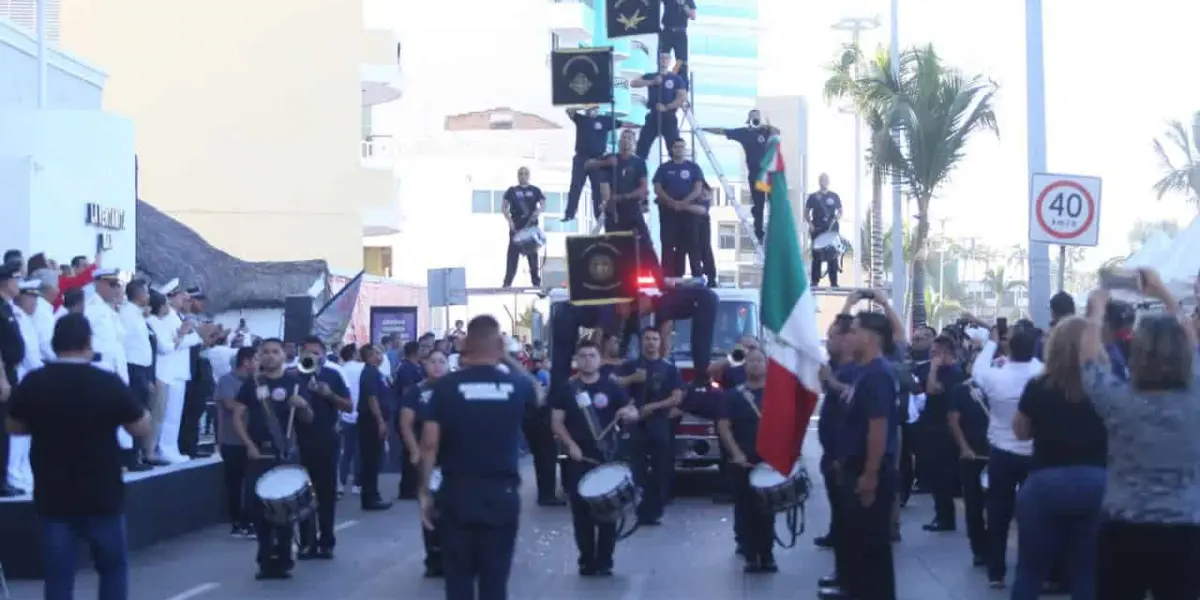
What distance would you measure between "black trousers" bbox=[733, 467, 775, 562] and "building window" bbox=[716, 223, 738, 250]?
2530 inches

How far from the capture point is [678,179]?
19.2 metres

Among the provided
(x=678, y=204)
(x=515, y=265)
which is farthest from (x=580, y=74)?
(x=515, y=265)

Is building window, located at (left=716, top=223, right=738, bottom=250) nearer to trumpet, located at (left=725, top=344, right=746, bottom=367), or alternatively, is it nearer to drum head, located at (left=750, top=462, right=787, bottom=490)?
trumpet, located at (left=725, top=344, right=746, bottom=367)

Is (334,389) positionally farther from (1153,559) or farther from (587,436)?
(1153,559)

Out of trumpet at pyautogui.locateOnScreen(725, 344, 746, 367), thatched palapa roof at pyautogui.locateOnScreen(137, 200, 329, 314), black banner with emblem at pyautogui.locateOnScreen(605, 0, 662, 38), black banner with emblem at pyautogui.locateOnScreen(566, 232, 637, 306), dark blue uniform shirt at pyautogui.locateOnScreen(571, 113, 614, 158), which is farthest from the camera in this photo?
thatched palapa roof at pyautogui.locateOnScreen(137, 200, 329, 314)

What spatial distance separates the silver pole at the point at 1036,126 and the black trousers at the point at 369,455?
7.80 meters

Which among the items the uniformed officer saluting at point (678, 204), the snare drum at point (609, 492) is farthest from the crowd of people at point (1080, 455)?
the uniformed officer saluting at point (678, 204)

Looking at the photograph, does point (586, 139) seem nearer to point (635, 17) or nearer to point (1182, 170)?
point (635, 17)

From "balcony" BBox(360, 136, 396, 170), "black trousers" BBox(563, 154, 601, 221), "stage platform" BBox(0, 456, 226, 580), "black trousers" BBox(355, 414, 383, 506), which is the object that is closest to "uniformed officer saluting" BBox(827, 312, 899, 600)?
"stage platform" BBox(0, 456, 226, 580)

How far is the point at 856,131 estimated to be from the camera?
48.6m

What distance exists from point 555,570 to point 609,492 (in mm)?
1533

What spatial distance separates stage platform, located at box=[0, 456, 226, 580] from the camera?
1446 cm

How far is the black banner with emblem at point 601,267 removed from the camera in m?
17.2

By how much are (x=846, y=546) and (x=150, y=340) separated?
9720mm
